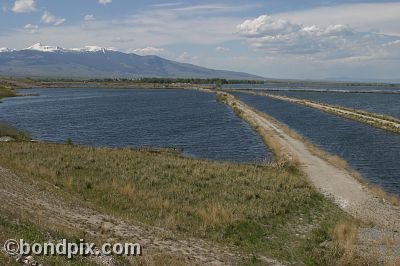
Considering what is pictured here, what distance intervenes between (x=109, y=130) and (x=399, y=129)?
48.9 metres

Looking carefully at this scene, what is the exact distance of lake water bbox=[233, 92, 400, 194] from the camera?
45844 millimetres

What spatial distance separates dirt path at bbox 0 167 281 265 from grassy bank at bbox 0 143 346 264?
1.15 meters

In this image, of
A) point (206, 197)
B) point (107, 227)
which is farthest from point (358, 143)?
point (107, 227)

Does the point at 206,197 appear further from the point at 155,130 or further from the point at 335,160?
the point at 155,130

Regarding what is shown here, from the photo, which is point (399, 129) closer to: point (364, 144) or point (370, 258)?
point (364, 144)

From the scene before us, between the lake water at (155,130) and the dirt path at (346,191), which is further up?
the dirt path at (346,191)

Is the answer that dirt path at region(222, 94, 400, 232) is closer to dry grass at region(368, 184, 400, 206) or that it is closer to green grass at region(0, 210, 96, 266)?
dry grass at region(368, 184, 400, 206)

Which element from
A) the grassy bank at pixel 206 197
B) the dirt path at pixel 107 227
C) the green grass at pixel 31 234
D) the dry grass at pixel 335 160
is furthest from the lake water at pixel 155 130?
the green grass at pixel 31 234

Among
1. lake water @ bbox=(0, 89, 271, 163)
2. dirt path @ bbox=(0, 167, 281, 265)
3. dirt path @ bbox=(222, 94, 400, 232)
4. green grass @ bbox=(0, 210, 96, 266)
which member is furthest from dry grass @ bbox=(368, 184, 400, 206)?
green grass @ bbox=(0, 210, 96, 266)

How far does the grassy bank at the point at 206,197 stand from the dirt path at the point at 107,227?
1148 millimetres

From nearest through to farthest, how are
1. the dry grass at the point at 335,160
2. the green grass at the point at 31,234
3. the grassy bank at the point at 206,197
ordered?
the green grass at the point at 31,234 → the grassy bank at the point at 206,197 → the dry grass at the point at 335,160

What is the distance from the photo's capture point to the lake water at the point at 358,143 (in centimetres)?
4584

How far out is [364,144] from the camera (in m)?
64.9

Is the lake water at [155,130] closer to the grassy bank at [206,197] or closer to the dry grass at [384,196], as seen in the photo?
the grassy bank at [206,197]
